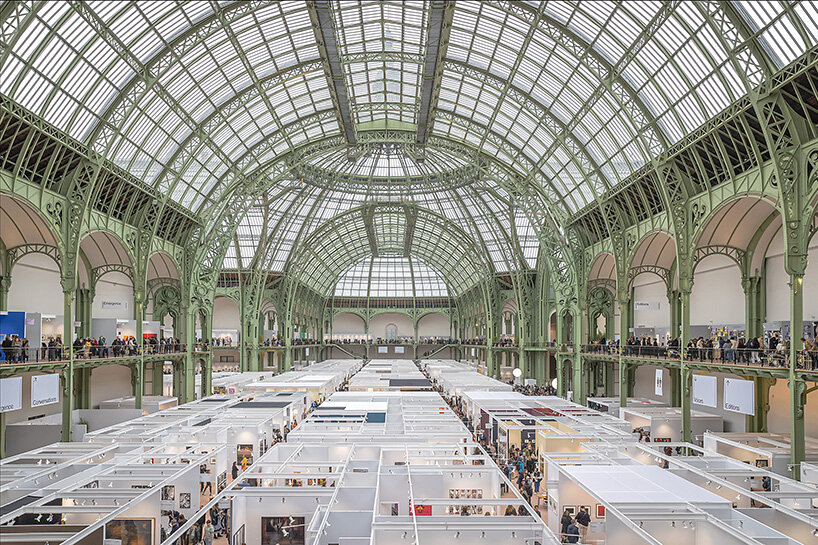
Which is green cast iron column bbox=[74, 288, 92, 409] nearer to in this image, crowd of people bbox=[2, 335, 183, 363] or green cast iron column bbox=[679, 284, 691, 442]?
crowd of people bbox=[2, 335, 183, 363]

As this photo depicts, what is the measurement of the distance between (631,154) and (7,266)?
36.5 metres

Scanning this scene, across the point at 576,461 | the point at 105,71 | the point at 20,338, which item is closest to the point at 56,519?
A: the point at 20,338

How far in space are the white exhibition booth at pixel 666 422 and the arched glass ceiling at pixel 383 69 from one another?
14.9m

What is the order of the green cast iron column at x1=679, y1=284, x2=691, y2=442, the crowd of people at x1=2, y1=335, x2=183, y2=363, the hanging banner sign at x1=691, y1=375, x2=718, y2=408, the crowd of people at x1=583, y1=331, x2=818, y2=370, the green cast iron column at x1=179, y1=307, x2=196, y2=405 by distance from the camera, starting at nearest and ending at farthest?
the crowd of people at x1=583, y1=331, x2=818, y2=370, the crowd of people at x1=2, y1=335, x2=183, y2=363, the hanging banner sign at x1=691, y1=375, x2=718, y2=408, the green cast iron column at x1=679, y1=284, x2=691, y2=442, the green cast iron column at x1=179, y1=307, x2=196, y2=405

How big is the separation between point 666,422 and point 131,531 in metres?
28.6

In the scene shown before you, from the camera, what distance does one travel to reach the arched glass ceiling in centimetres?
2656

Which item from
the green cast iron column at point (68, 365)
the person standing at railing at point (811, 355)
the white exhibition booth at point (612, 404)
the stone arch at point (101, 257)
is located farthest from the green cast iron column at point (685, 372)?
the stone arch at point (101, 257)

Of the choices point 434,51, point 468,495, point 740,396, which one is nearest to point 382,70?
point 434,51

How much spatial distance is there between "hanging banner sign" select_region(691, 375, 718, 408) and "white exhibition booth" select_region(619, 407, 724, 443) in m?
2.07

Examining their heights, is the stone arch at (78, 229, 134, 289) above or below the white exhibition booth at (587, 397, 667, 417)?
above

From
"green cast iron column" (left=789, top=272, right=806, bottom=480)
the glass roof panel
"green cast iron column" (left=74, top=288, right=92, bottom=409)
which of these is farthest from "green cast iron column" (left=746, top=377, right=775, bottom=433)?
"green cast iron column" (left=74, top=288, right=92, bottom=409)

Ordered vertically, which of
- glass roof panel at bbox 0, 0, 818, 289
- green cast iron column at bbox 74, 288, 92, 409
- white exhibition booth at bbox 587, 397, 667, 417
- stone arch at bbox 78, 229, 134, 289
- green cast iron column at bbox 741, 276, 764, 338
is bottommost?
white exhibition booth at bbox 587, 397, 667, 417

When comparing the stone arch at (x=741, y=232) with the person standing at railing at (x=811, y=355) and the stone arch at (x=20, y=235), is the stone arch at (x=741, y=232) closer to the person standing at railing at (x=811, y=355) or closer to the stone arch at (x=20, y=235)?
the person standing at railing at (x=811, y=355)

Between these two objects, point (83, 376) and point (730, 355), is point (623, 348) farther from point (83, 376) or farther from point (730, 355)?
point (83, 376)
